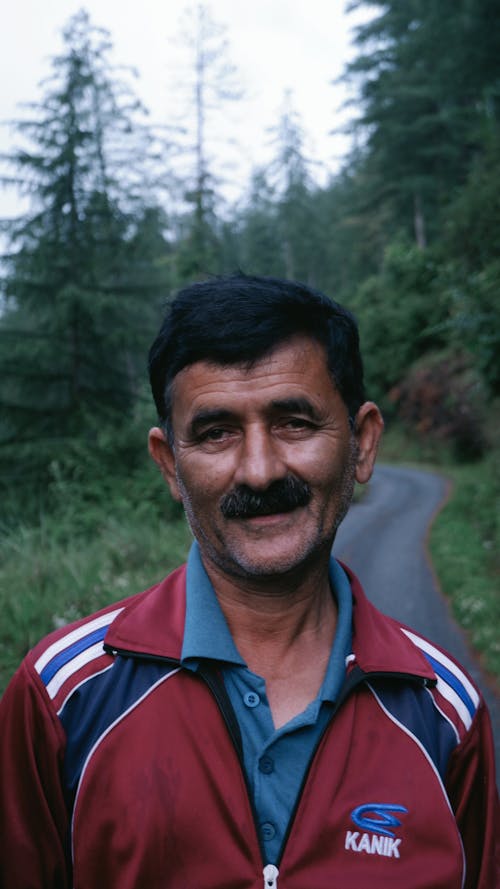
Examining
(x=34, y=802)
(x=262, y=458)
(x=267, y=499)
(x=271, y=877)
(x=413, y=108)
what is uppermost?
(x=413, y=108)

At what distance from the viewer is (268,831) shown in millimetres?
1487

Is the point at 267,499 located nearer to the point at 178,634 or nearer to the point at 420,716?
the point at 178,634

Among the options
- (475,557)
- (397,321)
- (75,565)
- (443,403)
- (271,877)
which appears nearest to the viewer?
(271,877)

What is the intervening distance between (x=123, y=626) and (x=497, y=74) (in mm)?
26922

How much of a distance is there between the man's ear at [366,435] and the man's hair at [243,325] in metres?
0.12

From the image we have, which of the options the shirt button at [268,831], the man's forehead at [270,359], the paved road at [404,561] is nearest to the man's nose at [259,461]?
the man's forehead at [270,359]

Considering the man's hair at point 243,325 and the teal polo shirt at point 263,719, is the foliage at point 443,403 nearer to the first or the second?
the man's hair at point 243,325

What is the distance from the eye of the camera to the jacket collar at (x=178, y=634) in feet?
5.31

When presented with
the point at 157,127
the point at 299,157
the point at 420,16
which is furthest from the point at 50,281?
the point at 299,157

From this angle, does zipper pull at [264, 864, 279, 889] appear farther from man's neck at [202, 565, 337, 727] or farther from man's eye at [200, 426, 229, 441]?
man's eye at [200, 426, 229, 441]

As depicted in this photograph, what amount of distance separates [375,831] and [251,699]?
0.39 meters

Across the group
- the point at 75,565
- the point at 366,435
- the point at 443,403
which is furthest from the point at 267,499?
the point at 443,403

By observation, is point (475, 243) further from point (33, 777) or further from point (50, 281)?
point (33, 777)

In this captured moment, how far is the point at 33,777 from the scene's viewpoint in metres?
1.51
